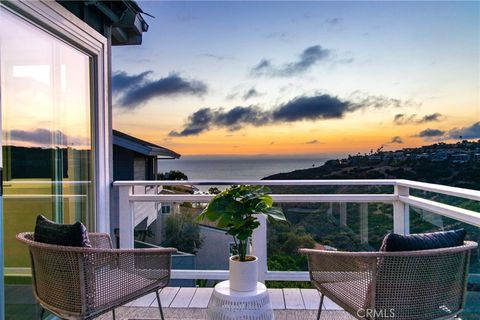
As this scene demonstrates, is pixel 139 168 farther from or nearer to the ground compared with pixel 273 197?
farther from the ground

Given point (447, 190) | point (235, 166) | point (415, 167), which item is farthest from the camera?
point (235, 166)

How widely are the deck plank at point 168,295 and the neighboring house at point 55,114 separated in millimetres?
807

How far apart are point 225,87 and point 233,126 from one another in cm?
80

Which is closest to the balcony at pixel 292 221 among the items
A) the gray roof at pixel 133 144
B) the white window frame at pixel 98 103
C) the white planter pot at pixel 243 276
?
the white window frame at pixel 98 103

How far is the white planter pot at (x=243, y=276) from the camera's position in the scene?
6.82 ft

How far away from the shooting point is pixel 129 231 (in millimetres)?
3459

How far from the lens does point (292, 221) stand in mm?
3299

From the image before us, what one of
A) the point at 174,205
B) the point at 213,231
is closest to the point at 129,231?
the point at 174,205

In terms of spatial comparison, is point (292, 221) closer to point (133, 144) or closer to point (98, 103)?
point (98, 103)

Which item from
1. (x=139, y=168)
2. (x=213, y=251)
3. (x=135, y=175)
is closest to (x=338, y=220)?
(x=213, y=251)

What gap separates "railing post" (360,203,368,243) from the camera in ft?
10.4

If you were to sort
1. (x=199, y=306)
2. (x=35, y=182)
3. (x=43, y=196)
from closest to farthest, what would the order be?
(x=35, y=182)
(x=43, y=196)
(x=199, y=306)

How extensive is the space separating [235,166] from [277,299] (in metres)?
1.76

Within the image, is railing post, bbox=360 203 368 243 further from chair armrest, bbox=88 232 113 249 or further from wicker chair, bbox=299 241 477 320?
chair armrest, bbox=88 232 113 249
